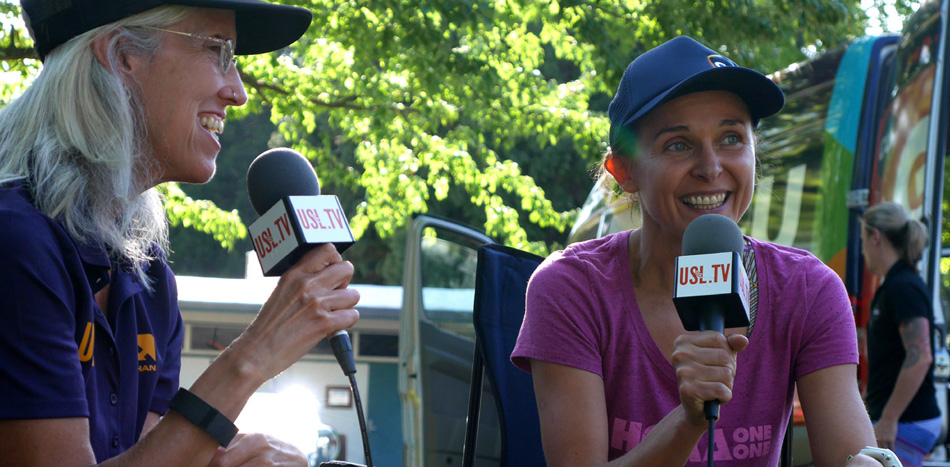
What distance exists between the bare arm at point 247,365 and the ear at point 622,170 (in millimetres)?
1048

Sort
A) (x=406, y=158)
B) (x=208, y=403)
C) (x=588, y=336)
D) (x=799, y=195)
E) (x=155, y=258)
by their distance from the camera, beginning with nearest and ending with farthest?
(x=208, y=403), (x=155, y=258), (x=588, y=336), (x=799, y=195), (x=406, y=158)

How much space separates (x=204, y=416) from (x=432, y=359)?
8.92 ft

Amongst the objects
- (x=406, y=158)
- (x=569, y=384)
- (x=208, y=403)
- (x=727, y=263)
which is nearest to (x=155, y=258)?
(x=208, y=403)

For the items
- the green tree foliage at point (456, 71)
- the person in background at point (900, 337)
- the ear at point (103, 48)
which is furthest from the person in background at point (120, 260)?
the green tree foliage at point (456, 71)

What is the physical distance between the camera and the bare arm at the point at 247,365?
1479 millimetres

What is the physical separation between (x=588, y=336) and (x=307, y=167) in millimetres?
792

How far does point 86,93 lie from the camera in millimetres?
1828

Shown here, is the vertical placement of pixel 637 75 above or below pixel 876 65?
below

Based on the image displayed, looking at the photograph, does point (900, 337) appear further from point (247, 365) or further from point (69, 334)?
point (69, 334)

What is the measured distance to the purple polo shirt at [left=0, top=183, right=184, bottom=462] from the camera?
4.79 ft

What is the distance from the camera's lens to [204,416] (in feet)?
5.10

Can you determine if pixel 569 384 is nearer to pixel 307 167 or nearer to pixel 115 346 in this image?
pixel 307 167

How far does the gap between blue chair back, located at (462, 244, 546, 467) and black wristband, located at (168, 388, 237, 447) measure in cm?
142

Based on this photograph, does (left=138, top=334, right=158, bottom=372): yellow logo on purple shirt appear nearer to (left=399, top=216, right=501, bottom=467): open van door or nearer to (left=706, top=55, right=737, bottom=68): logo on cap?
(left=706, top=55, right=737, bottom=68): logo on cap
